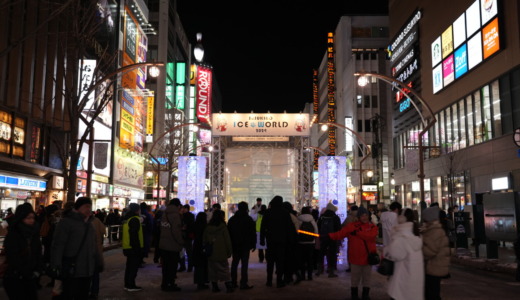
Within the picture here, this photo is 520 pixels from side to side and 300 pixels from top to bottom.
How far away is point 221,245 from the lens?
34.0ft

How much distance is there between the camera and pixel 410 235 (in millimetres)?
6449

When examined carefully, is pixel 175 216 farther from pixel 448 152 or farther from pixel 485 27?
pixel 448 152

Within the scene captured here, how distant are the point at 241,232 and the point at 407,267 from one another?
16.4 feet

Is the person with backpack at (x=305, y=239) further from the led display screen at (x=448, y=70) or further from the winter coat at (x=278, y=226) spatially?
the led display screen at (x=448, y=70)

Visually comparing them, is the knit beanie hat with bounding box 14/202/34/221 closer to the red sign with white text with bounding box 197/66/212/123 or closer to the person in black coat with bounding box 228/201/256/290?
the person in black coat with bounding box 228/201/256/290

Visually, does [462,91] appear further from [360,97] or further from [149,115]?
[360,97]

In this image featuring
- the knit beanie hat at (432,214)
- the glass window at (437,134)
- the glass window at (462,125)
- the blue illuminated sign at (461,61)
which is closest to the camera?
the knit beanie hat at (432,214)

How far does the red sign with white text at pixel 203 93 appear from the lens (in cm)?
7200

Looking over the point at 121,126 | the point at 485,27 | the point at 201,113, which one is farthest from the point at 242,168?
the point at 201,113

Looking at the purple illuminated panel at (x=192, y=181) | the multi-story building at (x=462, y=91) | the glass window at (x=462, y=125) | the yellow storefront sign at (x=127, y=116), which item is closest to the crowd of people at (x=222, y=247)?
the purple illuminated panel at (x=192, y=181)

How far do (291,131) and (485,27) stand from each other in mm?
13038

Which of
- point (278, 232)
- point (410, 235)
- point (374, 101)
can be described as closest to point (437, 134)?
point (374, 101)

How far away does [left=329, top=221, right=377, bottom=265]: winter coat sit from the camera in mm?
9172

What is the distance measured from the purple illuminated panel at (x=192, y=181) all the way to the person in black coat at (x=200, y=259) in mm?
13512
